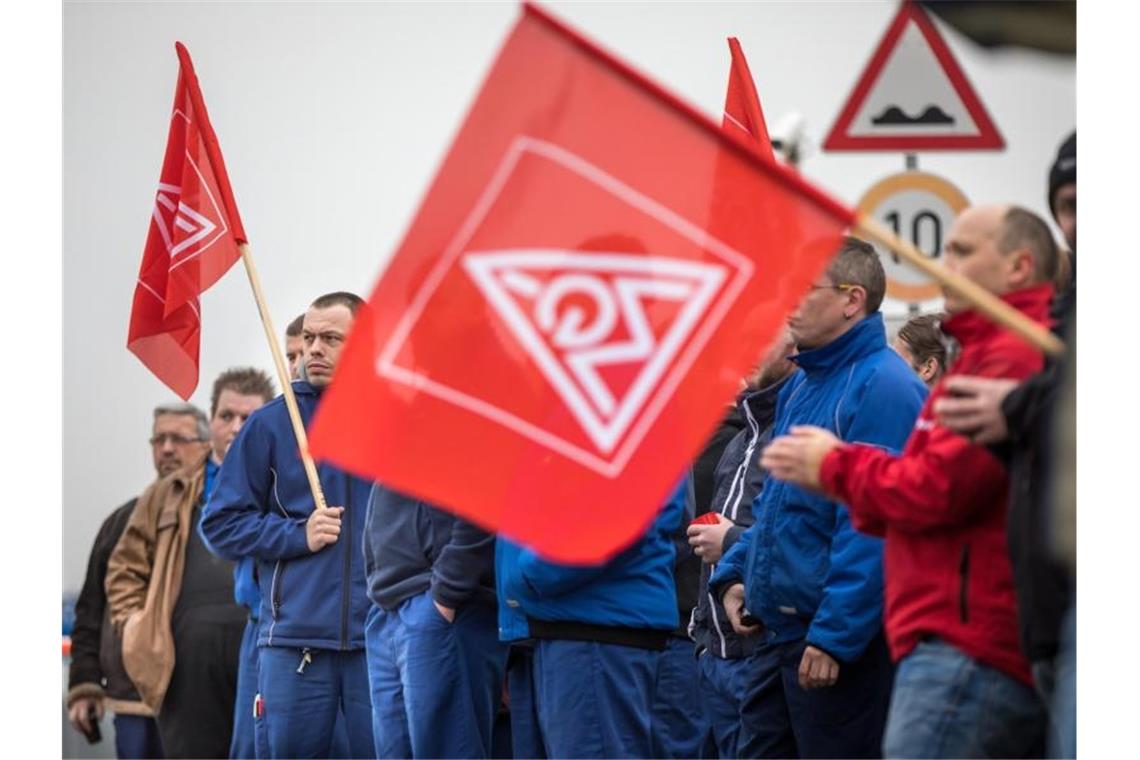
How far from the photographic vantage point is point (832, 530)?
18.6 ft

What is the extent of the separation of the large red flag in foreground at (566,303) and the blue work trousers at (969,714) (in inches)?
28.3

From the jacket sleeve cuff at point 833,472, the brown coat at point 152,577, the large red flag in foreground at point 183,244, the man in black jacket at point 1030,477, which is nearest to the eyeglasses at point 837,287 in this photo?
the jacket sleeve cuff at point 833,472

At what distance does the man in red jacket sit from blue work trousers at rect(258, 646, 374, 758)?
10.8ft

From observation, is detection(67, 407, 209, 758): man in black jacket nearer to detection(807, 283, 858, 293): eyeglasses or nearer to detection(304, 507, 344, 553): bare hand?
detection(304, 507, 344, 553): bare hand

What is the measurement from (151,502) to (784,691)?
13.5 ft

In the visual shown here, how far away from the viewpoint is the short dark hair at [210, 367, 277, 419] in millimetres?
9164

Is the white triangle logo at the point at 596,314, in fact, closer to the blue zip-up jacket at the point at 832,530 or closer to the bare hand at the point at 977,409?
the bare hand at the point at 977,409

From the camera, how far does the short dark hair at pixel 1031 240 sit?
443 centimetres

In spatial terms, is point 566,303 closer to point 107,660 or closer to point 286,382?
point 286,382

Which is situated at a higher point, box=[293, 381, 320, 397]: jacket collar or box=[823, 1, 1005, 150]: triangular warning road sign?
box=[823, 1, 1005, 150]: triangular warning road sign

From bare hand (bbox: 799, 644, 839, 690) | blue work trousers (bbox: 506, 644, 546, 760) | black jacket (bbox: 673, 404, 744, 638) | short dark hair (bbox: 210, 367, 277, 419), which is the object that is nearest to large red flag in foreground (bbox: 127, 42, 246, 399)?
short dark hair (bbox: 210, 367, 277, 419)

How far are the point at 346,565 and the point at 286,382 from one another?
0.71 metres

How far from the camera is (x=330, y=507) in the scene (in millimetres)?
7547

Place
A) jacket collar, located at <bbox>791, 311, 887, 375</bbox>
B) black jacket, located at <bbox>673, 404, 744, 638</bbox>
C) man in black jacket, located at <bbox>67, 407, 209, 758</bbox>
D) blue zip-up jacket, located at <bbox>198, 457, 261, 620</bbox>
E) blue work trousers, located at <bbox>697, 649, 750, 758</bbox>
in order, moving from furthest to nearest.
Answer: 1. man in black jacket, located at <bbox>67, 407, 209, 758</bbox>
2. blue zip-up jacket, located at <bbox>198, 457, 261, 620</bbox>
3. black jacket, located at <bbox>673, 404, 744, 638</bbox>
4. blue work trousers, located at <bbox>697, 649, 750, 758</bbox>
5. jacket collar, located at <bbox>791, 311, 887, 375</bbox>
